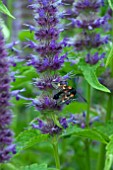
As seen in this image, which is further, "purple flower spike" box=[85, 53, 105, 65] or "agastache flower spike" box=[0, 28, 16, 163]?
"purple flower spike" box=[85, 53, 105, 65]

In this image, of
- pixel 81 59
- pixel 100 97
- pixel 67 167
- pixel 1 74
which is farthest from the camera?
pixel 100 97

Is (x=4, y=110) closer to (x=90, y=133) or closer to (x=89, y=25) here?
(x=90, y=133)

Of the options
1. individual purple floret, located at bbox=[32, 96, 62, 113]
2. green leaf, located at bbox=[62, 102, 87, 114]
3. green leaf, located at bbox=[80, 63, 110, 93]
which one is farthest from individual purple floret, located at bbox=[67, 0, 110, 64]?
individual purple floret, located at bbox=[32, 96, 62, 113]

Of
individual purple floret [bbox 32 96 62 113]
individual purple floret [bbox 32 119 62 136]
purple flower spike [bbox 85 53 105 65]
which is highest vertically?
purple flower spike [bbox 85 53 105 65]

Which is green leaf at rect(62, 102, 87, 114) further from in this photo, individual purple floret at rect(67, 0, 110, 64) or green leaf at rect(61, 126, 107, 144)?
green leaf at rect(61, 126, 107, 144)

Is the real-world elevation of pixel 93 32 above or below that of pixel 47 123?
above

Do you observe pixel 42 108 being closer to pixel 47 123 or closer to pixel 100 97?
pixel 47 123

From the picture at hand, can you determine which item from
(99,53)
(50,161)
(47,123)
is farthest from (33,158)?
(47,123)
